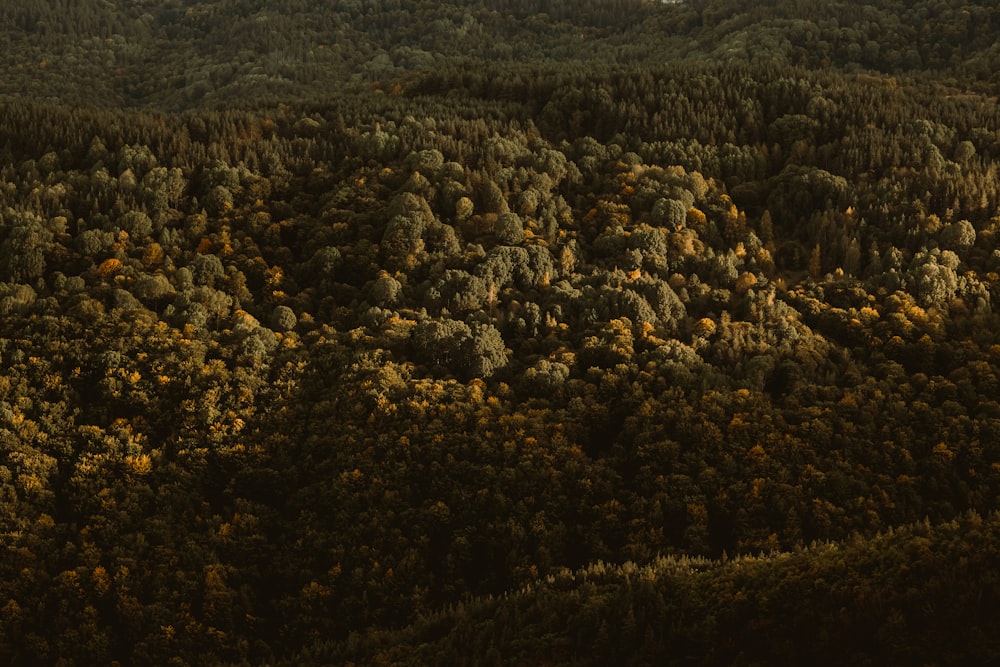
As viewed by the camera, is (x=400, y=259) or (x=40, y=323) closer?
(x=40, y=323)

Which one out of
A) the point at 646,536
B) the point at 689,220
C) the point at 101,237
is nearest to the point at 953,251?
the point at 689,220

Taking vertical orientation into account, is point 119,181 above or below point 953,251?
above

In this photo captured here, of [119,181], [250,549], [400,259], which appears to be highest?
[119,181]

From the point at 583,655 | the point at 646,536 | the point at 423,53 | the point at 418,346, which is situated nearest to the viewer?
the point at 583,655

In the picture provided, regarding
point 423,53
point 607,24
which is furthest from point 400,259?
point 607,24

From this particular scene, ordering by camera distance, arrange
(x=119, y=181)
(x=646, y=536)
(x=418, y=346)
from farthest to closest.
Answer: (x=119, y=181) → (x=418, y=346) → (x=646, y=536)

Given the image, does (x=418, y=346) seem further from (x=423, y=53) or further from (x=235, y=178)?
(x=423, y=53)
